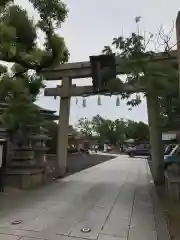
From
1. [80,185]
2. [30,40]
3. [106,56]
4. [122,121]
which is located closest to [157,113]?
[106,56]

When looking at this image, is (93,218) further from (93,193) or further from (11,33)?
(11,33)

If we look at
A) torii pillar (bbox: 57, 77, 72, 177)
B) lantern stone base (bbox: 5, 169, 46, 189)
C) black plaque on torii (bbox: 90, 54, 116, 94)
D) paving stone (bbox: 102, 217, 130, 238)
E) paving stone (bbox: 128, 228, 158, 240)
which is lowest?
paving stone (bbox: 128, 228, 158, 240)

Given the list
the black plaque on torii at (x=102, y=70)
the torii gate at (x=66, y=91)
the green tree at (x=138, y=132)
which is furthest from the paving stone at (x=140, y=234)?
the green tree at (x=138, y=132)

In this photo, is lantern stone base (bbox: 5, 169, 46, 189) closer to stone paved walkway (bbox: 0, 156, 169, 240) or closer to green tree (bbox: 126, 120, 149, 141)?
stone paved walkway (bbox: 0, 156, 169, 240)

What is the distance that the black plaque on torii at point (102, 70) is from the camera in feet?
34.1

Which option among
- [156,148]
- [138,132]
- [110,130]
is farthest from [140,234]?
[110,130]

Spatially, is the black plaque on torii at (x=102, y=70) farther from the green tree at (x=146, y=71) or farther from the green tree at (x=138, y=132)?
the green tree at (x=138, y=132)

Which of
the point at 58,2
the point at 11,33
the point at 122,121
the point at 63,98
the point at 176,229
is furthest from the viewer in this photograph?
the point at 122,121

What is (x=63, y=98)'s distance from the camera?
12.5 metres

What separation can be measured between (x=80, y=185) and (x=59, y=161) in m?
3.89

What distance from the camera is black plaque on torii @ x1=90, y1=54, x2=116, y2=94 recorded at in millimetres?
10398

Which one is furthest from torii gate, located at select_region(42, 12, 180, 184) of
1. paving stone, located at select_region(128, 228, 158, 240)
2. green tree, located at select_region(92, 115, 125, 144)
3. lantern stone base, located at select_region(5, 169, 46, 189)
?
green tree, located at select_region(92, 115, 125, 144)

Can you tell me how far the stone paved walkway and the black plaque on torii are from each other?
453 cm

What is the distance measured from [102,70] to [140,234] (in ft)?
24.3
